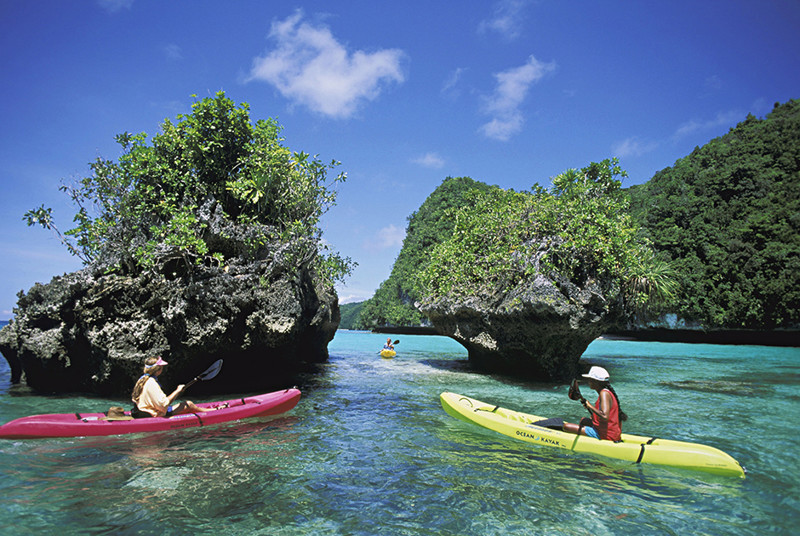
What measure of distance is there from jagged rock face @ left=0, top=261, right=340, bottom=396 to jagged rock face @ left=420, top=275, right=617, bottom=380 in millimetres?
6431

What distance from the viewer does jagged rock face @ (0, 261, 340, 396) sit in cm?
930

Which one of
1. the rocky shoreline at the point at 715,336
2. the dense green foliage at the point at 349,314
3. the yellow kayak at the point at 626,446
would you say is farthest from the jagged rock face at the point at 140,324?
the dense green foliage at the point at 349,314

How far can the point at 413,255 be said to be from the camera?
63.4 m

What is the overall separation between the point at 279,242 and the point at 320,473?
6.86m

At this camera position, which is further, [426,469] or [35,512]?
[426,469]

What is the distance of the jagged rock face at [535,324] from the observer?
38.9ft

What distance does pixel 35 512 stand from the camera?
4.29 meters

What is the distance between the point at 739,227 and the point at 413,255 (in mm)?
39302

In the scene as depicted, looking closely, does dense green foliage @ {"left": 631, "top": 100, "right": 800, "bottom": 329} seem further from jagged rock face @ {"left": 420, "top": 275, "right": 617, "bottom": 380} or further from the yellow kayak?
the yellow kayak

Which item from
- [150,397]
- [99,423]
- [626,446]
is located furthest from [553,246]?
[99,423]

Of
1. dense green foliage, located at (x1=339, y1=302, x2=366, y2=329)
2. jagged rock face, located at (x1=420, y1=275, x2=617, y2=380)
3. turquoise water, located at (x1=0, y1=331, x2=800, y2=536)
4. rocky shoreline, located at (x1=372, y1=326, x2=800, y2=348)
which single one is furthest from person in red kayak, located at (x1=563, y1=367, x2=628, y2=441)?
dense green foliage, located at (x1=339, y1=302, x2=366, y2=329)

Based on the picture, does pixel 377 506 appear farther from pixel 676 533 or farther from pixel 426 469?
pixel 676 533

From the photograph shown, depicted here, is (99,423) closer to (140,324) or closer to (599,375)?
(140,324)

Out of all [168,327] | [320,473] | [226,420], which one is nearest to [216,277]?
[168,327]
